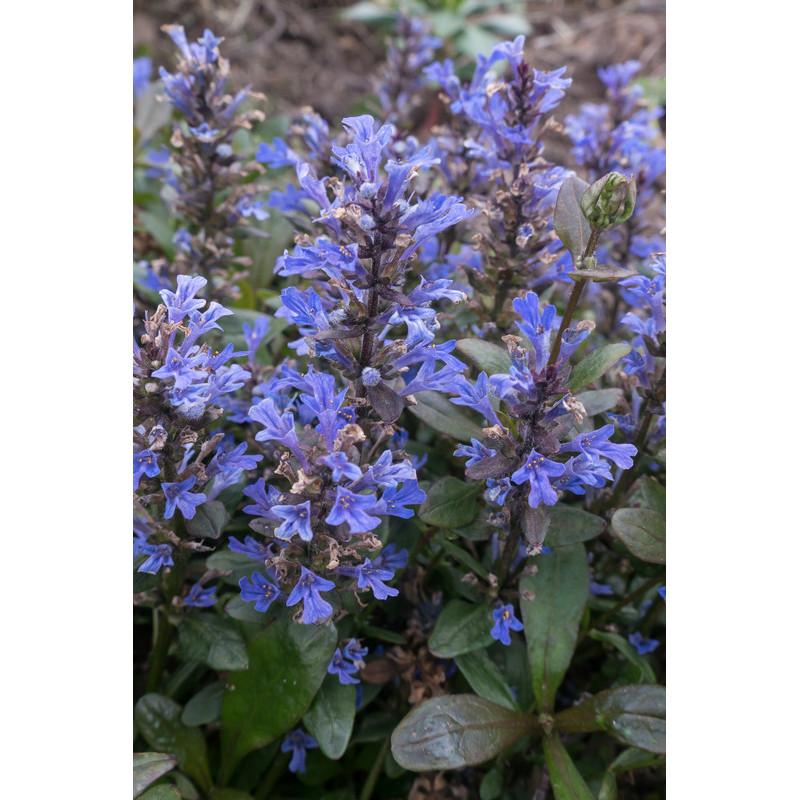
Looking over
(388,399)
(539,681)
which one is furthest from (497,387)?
(539,681)

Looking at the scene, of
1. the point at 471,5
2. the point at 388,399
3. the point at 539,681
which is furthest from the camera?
the point at 471,5

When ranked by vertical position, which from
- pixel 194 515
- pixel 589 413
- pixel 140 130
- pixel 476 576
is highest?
pixel 140 130

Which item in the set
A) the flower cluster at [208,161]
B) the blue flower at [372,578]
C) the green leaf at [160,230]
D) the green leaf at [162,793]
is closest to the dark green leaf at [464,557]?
the blue flower at [372,578]

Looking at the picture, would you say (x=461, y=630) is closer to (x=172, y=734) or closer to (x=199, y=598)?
(x=199, y=598)

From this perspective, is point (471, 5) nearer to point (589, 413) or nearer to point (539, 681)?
point (589, 413)

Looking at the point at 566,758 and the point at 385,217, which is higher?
the point at 385,217

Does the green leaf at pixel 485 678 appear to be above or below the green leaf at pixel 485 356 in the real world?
below

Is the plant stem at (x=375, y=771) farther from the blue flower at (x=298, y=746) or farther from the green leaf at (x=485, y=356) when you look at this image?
the green leaf at (x=485, y=356)

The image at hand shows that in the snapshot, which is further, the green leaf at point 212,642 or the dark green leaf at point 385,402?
the green leaf at point 212,642
